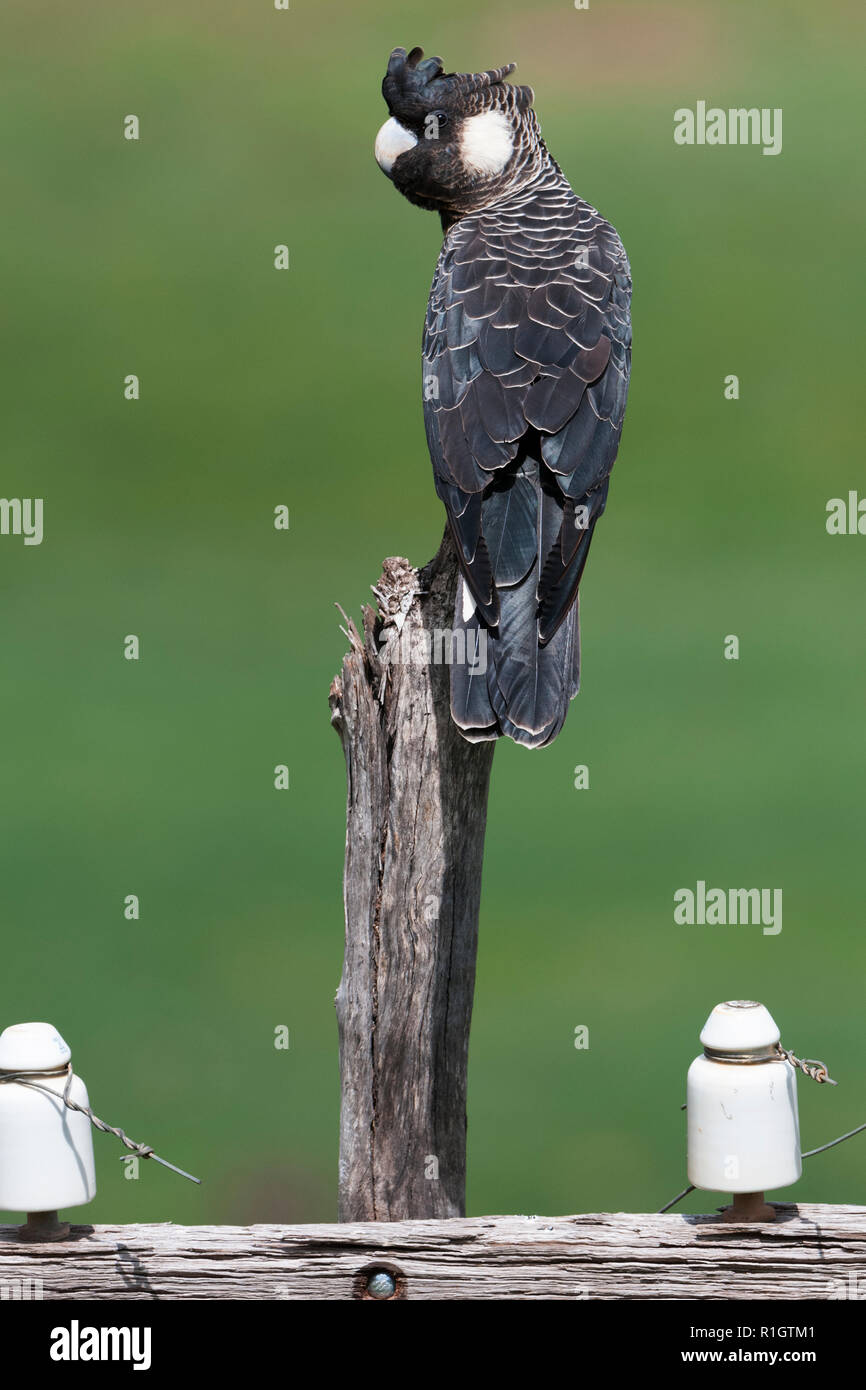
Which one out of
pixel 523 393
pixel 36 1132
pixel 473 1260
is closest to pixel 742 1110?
pixel 473 1260

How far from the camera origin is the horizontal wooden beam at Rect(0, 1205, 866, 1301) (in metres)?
2.93

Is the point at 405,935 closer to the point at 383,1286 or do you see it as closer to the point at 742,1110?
the point at 383,1286

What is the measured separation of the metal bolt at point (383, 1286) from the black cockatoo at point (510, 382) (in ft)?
3.89

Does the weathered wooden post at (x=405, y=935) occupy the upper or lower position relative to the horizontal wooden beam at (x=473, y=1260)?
upper

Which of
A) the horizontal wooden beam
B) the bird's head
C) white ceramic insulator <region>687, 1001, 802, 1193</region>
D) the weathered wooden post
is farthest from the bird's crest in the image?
the horizontal wooden beam

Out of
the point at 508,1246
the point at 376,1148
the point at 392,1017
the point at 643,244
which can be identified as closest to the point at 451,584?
the point at 392,1017

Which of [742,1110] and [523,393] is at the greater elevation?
[523,393]

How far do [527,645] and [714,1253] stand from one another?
58.5 inches

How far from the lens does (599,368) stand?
426 centimetres

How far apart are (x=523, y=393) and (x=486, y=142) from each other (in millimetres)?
1546

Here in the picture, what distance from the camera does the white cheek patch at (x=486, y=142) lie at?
5.14 metres

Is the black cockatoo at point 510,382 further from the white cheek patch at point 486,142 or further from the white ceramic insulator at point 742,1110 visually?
the white ceramic insulator at point 742,1110

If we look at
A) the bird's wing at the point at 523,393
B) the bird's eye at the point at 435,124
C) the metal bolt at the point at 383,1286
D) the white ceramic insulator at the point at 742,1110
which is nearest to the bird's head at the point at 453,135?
the bird's eye at the point at 435,124

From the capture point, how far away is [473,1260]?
2.95 m
